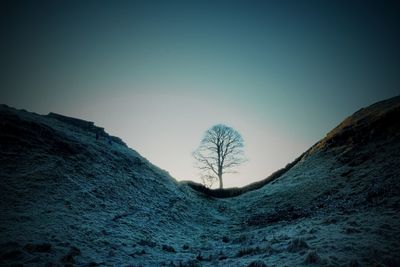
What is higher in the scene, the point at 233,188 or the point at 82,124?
the point at 82,124

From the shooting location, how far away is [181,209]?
22.0 m

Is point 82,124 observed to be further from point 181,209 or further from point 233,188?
point 233,188

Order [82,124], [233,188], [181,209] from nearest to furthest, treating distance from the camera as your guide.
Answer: [181,209] < [82,124] < [233,188]

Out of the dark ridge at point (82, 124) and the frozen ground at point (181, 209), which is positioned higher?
the dark ridge at point (82, 124)

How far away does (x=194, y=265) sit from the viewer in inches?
408

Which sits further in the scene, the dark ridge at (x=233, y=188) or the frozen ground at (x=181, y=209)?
the dark ridge at (x=233, y=188)

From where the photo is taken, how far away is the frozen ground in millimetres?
9680

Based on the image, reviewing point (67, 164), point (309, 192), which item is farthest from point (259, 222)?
point (67, 164)

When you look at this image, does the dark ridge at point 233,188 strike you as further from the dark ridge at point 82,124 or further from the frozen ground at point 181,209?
the dark ridge at point 82,124

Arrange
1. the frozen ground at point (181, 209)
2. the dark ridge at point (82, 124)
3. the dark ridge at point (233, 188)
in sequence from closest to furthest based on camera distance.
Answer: the frozen ground at point (181, 209) < the dark ridge at point (82, 124) < the dark ridge at point (233, 188)

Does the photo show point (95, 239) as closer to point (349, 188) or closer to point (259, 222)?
point (259, 222)

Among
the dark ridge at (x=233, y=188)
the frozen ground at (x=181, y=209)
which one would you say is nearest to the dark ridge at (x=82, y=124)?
the frozen ground at (x=181, y=209)

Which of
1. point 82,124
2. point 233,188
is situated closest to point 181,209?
point 233,188

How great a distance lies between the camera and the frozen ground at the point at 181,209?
31.8 ft
